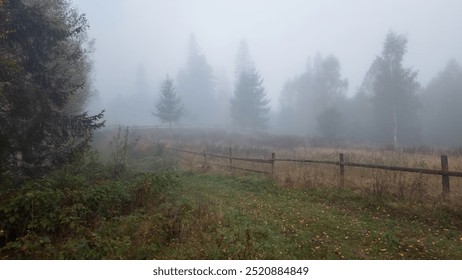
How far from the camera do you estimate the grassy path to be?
15.1 feet

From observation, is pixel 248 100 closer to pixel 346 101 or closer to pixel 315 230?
pixel 346 101

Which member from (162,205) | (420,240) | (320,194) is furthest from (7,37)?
(420,240)

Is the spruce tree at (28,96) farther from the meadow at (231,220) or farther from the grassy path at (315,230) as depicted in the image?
the grassy path at (315,230)

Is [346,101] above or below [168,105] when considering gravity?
above

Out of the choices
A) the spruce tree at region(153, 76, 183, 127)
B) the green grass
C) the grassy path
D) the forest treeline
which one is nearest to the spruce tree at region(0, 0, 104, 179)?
the green grass

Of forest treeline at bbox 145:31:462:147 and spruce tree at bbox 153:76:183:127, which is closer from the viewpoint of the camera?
forest treeline at bbox 145:31:462:147

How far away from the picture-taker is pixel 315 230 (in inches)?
227

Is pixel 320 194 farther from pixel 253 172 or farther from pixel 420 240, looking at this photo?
pixel 253 172

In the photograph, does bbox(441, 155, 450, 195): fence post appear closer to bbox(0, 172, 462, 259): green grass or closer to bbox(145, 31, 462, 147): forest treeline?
bbox(0, 172, 462, 259): green grass

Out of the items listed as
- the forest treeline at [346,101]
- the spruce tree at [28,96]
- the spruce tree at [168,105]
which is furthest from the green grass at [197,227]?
the spruce tree at [168,105]

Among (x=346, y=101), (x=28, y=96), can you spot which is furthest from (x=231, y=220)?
(x=346, y=101)

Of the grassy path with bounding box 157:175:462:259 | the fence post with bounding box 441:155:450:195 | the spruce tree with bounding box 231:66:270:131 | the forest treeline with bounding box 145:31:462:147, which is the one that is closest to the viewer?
the grassy path with bounding box 157:175:462:259

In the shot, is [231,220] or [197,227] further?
[231,220]

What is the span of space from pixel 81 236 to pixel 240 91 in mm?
39491
